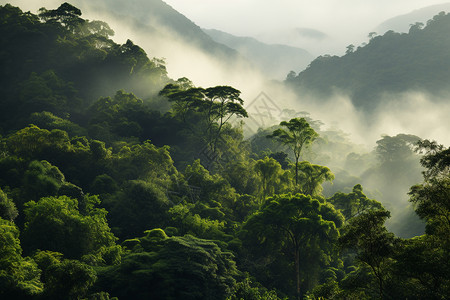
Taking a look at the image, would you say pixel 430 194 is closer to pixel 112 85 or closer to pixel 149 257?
pixel 149 257

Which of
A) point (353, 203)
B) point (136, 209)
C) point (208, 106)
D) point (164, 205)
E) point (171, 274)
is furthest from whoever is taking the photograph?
point (208, 106)

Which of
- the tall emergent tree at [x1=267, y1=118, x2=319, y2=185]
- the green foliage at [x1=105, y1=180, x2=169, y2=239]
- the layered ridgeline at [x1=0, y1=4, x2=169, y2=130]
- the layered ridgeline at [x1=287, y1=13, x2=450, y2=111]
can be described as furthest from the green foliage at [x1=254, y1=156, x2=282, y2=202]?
the layered ridgeline at [x1=287, y1=13, x2=450, y2=111]

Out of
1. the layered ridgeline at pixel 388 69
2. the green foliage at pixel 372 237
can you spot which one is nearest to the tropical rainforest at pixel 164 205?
the green foliage at pixel 372 237

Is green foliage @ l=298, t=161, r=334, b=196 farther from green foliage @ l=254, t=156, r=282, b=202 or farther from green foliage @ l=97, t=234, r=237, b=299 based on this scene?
green foliage @ l=97, t=234, r=237, b=299

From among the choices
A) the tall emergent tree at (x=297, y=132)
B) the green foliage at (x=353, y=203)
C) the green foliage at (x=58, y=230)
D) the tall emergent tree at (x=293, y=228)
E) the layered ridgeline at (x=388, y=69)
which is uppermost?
the layered ridgeline at (x=388, y=69)

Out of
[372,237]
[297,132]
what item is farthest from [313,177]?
[372,237]

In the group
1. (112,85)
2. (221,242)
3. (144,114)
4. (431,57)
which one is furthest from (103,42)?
(431,57)

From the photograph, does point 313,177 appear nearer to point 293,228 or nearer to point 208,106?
point 293,228

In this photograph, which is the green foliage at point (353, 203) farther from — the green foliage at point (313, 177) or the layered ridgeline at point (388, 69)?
the layered ridgeline at point (388, 69)
